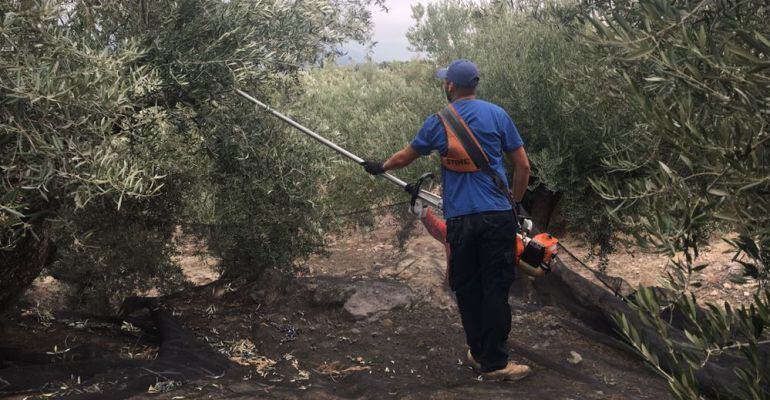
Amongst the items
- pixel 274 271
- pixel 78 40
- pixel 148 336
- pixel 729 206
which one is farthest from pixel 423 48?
pixel 729 206

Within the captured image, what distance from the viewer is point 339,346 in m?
7.92

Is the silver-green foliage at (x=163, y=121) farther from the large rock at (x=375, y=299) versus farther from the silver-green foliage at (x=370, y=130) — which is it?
the large rock at (x=375, y=299)

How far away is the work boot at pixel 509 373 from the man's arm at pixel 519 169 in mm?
1540

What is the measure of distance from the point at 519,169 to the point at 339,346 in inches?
120

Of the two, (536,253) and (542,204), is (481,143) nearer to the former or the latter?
(536,253)

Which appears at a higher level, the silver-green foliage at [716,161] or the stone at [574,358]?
the silver-green foliage at [716,161]

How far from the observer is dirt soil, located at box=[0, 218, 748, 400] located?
19.6ft

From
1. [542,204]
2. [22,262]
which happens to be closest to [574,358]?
[542,204]

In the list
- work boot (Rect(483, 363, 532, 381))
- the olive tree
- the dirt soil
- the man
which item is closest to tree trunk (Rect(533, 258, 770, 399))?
the dirt soil

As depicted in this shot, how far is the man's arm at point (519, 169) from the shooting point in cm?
614

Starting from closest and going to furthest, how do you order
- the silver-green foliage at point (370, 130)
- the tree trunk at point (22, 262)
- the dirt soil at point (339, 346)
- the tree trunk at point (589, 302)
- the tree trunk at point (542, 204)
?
the dirt soil at point (339, 346), the tree trunk at point (22, 262), the tree trunk at point (589, 302), the tree trunk at point (542, 204), the silver-green foliage at point (370, 130)

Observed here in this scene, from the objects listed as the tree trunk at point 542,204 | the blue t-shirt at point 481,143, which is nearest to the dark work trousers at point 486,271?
the blue t-shirt at point 481,143

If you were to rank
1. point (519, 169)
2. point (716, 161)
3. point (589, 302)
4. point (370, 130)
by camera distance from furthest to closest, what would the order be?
point (370, 130), point (589, 302), point (519, 169), point (716, 161)

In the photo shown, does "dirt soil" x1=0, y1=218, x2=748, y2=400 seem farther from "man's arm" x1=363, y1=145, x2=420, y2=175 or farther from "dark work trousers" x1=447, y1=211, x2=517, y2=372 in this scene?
"man's arm" x1=363, y1=145, x2=420, y2=175
